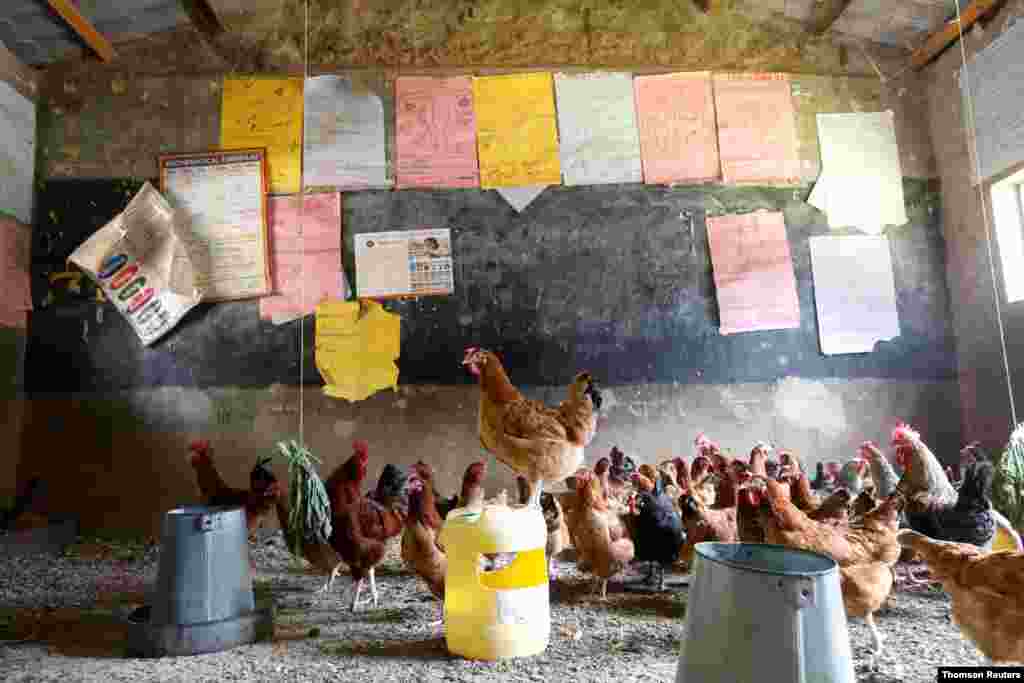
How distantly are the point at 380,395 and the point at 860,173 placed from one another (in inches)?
167

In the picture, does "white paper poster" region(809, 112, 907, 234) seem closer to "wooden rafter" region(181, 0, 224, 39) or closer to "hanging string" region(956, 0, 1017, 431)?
"hanging string" region(956, 0, 1017, 431)

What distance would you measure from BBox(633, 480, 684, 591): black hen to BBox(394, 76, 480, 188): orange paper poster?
291 cm

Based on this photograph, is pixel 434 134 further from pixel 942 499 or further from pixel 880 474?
pixel 942 499

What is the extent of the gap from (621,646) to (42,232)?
5.08 meters

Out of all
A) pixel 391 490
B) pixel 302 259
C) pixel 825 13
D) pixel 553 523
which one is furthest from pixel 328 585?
pixel 825 13

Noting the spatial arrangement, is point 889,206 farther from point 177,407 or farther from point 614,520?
point 177,407

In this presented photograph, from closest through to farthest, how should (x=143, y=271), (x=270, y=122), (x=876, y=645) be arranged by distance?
(x=876, y=645), (x=143, y=271), (x=270, y=122)

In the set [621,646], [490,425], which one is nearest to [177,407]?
[490,425]

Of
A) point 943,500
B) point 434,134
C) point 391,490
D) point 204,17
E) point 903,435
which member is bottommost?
point 943,500

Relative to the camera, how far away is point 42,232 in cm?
461

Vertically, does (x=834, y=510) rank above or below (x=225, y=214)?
below

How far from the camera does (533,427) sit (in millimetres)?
2828

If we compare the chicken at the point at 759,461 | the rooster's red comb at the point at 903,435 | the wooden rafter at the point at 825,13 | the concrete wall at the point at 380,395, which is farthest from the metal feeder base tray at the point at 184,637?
the wooden rafter at the point at 825,13

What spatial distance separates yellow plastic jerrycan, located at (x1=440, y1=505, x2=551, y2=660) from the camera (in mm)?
2146
